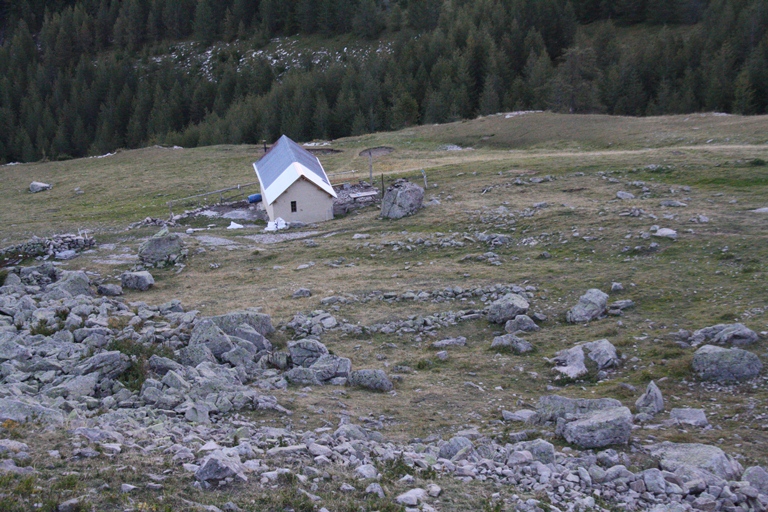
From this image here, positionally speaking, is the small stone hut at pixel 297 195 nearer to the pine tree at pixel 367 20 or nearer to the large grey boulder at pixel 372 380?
the large grey boulder at pixel 372 380

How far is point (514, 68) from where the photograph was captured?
9369 centimetres

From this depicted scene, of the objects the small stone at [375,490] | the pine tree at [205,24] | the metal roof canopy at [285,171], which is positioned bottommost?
the small stone at [375,490]

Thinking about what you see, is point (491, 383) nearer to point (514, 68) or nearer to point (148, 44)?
point (514, 68)

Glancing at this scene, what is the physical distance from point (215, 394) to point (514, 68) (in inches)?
3500

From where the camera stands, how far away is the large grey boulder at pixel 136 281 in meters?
26.6

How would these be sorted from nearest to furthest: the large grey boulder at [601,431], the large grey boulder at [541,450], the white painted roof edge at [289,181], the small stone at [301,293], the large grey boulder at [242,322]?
the large grey boulder at [541,450] → the large grey boulder at [601,431] → the large grey boulder at [242,322] → the small stone at [301,293] → the white painted roof edge at [289,181]

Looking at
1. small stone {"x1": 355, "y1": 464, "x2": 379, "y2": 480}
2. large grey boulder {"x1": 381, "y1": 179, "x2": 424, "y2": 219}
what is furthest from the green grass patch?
large grey boulder {"x1": 381, "y1": 179, "x2": 424, "y2": 219}

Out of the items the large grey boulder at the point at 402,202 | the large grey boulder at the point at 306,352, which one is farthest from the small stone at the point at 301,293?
the large grey boulder at the point at 402,202

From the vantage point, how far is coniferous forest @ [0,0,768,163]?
7906 cm

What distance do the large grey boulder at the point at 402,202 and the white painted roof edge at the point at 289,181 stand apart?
17.1 ft

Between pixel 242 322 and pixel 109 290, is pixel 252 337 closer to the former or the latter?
pixel 242 322

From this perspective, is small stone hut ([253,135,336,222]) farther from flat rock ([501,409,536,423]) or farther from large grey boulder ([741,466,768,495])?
large grey boulder ([741,466,768,495])

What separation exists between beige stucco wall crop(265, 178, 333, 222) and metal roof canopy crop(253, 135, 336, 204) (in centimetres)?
35

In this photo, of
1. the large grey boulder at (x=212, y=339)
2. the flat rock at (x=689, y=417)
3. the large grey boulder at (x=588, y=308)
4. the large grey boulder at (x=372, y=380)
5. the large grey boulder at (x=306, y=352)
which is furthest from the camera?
the large grey boulder at (x=588, y=308)
